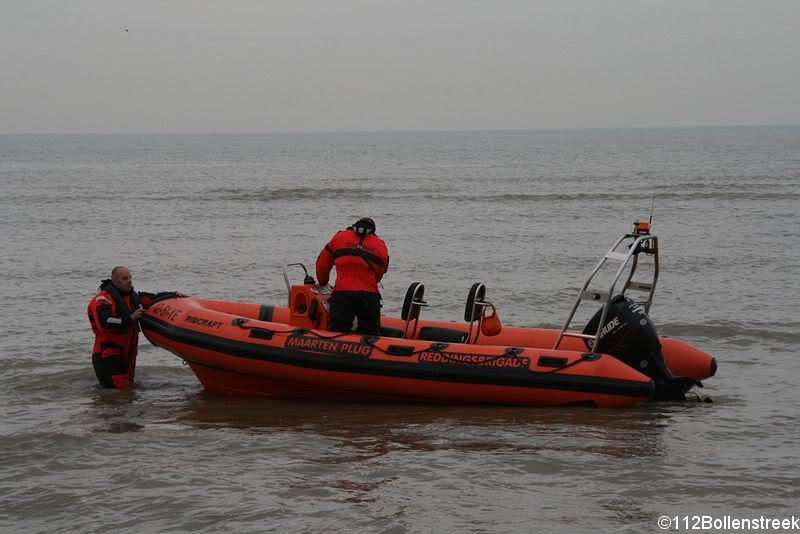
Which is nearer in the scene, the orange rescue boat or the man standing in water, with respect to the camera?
the orange rescue boat

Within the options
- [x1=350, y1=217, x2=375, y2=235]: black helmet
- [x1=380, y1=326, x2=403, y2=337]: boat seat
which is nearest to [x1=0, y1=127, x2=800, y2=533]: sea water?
[x1=380, y1=326, x2=403, y2=337]: boat seat

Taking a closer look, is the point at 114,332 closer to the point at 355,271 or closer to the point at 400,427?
the point at 355,271

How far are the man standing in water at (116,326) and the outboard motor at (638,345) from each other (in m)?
3.61

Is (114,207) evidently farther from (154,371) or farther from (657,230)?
(154,371)

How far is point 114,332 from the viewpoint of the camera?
7.82 metres

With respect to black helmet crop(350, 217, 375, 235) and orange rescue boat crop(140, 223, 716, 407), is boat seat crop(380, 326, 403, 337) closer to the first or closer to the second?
orange rescue boat crop(140, 223, 716, 407)

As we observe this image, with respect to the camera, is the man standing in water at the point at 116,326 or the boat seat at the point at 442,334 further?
the boat seat at the point at 442,334

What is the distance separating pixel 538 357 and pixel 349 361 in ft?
4.47

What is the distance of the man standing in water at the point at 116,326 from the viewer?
772cm

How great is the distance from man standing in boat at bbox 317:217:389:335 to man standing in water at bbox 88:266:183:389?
1.58 meters

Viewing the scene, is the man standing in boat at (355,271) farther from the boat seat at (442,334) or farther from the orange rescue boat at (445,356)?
the boat seat at (442,334)

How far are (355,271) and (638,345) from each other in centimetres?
212

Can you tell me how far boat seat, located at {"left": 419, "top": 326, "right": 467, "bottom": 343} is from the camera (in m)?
7.84

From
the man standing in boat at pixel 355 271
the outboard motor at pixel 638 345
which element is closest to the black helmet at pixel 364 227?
the man standing in boat at pixel 355 271
